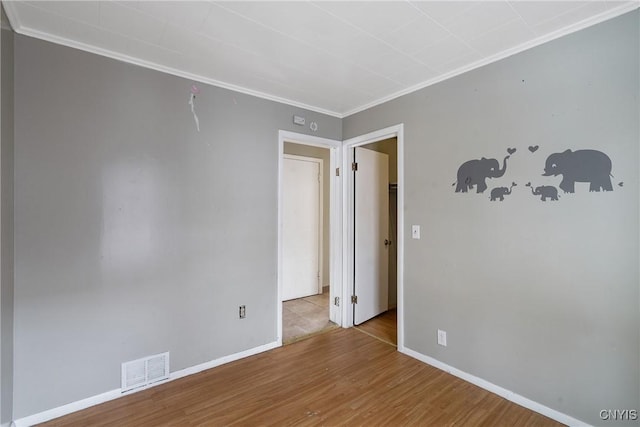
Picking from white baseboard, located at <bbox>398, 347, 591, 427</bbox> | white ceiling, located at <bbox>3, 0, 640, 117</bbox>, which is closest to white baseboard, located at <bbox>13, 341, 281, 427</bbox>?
white baseboard, located at <bbox>398, 347, 591, 427</bbox>

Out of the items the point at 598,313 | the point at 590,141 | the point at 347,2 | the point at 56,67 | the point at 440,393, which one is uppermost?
the point at 347,2

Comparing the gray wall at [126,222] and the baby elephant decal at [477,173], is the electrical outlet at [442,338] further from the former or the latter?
the gray wall at [126,222]

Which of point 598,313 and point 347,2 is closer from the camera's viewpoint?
point 347,2

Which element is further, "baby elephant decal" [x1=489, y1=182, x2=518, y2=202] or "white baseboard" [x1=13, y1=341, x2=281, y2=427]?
"baby elephant decal" [x1=489, y1=182, x2=518, y2=202]

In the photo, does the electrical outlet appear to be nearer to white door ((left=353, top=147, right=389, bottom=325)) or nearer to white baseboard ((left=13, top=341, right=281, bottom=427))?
white door ((left=353, top=147, right=389, bottom=325))

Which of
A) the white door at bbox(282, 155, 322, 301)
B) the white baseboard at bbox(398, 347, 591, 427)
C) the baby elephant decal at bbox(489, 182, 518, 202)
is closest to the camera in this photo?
the white baseboard at bbox(398, 347, 591, 427)

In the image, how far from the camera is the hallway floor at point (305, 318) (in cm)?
323

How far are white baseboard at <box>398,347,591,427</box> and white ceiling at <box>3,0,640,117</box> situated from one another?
2.40 meters

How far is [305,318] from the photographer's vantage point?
12.1 feet

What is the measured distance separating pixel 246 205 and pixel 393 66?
5.63 feet

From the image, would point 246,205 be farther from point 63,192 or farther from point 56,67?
point 56,67

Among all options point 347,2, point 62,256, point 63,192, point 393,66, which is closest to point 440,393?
point 393,66

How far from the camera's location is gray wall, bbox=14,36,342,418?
1856mm

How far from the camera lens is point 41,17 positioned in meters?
1.72
